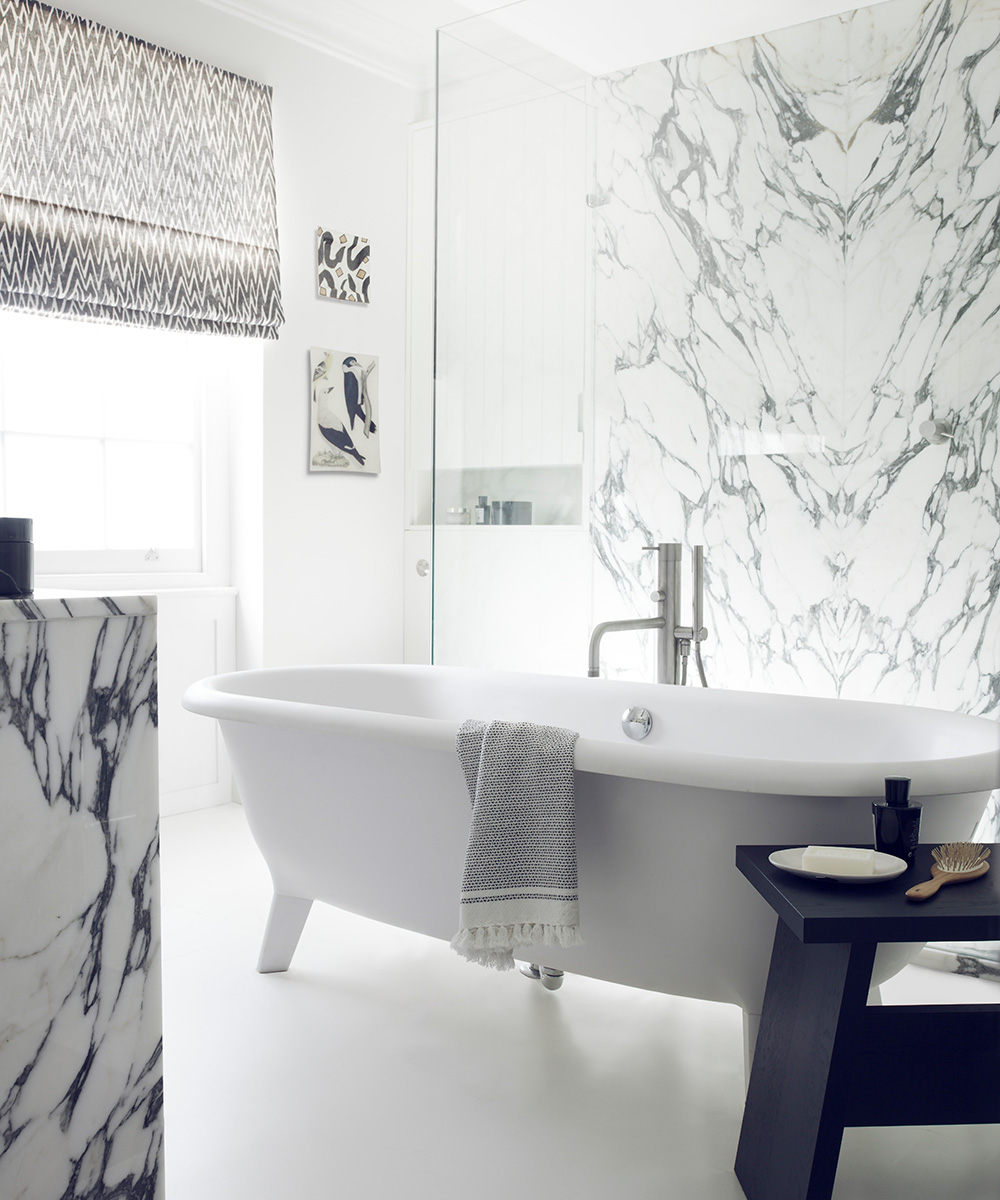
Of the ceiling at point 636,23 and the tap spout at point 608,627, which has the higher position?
the ceiling at point 636,23

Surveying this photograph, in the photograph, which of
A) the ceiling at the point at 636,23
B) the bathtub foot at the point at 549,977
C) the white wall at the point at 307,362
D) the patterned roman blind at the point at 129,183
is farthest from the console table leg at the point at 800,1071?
the patterned roman blind at the point at 129,183

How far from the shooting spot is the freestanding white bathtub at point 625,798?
1695 millimetres

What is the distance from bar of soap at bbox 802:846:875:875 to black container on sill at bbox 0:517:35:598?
107 centimetres

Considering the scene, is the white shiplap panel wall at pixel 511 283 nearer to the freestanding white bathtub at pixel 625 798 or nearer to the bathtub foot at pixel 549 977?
the freestanding white bathtub at pixel 625 798

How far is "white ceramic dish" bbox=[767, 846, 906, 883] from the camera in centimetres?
143

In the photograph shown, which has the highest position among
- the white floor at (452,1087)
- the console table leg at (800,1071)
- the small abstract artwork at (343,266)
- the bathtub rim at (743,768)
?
→ the small abstract artwork at (343,266)

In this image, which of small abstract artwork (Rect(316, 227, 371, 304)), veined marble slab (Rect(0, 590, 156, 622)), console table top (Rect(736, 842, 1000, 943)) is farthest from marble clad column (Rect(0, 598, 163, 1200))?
small abstract artwork (Rect(316, 227, 371, 304))

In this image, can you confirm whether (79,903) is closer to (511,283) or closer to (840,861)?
(840,861)

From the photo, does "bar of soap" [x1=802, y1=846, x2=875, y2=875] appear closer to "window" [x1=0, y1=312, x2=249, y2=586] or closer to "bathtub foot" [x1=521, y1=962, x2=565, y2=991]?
"bathtub foot" [x1=521, y1=962, x2=565, y2=991]

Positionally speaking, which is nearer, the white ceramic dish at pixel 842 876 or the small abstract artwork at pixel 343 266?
the white ceramic dish at pixel 842 876

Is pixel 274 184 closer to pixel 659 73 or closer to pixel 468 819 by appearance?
pixel 659 73

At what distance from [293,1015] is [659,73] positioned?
2.31 meters

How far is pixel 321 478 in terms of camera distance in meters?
3.98

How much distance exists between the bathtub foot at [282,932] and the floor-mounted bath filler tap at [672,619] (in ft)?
2.81
